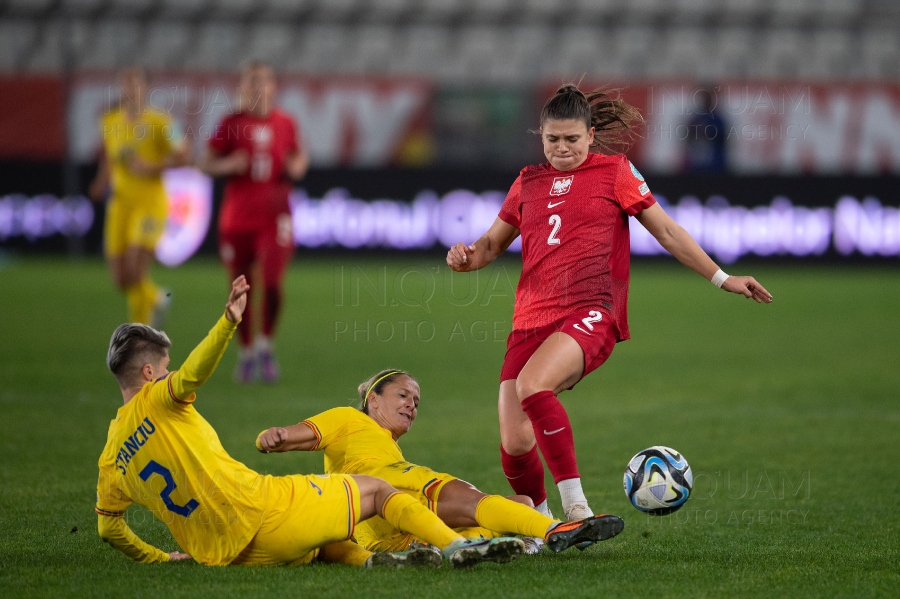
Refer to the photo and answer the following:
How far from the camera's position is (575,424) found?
6797mm

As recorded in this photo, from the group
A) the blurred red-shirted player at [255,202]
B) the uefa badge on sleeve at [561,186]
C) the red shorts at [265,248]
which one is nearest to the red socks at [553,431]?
the uefa badge on sleeve at [561,186]

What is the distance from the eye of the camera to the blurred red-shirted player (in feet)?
27.5

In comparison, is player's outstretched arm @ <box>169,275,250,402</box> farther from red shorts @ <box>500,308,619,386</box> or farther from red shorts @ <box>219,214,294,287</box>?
red shorts @ <box>219,214,294,287</box>

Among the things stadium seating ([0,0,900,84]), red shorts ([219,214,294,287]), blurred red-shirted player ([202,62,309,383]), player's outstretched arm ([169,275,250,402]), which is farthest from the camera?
stadium seating ([0,0,900,84])

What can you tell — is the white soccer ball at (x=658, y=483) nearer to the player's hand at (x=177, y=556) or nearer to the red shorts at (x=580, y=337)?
the red shorts at (x=580, y=337)

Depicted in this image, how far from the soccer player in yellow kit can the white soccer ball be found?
0.74 meters

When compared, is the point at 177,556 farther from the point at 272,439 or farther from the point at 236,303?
the point at 236,303

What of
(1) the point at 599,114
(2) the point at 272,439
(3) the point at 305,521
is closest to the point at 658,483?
(3) the point at 305,521

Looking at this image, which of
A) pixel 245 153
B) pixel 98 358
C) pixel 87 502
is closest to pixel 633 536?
pixel 87 502

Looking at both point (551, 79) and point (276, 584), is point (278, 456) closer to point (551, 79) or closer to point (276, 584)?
point (276, 584)

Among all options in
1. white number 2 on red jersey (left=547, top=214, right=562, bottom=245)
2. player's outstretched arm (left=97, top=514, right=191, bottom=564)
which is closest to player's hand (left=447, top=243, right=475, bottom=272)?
white number 2 on red jersey (left=547, top=214, right=562, bottom=245)

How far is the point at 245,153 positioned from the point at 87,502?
4.39m

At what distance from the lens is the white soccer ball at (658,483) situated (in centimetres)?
393

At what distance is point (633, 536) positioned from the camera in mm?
4219
